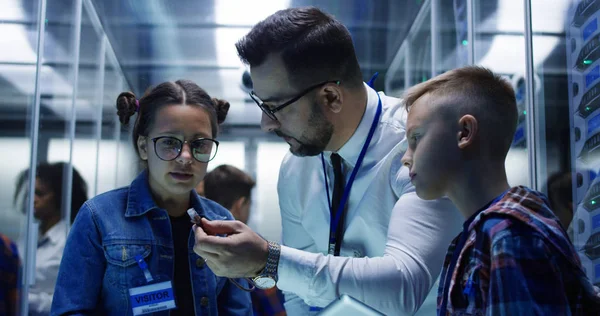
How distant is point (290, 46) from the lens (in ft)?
6.05

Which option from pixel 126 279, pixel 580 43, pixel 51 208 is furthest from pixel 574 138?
pixel 51 208

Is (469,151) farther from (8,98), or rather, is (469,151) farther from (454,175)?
(8,98)

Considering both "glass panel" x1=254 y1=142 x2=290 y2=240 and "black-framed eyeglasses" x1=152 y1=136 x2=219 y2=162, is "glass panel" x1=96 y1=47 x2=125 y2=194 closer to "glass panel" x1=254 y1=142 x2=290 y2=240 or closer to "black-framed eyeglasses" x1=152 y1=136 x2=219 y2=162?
"glass panel" x1=254 y1=142 x2=290 y2=240

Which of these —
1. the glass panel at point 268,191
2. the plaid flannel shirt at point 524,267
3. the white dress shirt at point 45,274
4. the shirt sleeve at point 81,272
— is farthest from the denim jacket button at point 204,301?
the glass panel at point 268,191

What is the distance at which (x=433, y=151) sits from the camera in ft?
4.18

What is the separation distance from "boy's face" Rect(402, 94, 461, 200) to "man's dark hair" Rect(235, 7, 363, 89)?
0.59 m

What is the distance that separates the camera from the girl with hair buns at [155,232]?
1.70 meters

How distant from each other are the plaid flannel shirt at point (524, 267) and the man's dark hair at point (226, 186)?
111 inches

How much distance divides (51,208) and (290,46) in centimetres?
221

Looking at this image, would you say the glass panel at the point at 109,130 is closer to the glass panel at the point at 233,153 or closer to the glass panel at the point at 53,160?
the glass panel at the point at 53,160

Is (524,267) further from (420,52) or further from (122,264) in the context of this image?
(420,52)

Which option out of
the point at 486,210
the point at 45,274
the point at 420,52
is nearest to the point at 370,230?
the point at 486,210

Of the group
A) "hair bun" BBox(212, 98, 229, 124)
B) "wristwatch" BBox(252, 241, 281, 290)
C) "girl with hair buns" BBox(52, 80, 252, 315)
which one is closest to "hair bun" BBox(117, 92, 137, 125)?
"girl with hair buns" BBox(52, 80, 252, 315)

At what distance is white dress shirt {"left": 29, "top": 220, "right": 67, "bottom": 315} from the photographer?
3184mm
